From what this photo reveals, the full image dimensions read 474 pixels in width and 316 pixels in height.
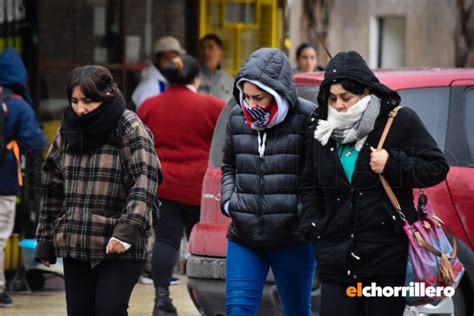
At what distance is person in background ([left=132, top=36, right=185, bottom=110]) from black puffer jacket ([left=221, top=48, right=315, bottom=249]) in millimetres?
4787

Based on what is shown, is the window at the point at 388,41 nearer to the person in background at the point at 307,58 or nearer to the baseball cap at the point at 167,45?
the person in background at the point at 307,58

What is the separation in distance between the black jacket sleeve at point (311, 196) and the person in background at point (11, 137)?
3.92 meters

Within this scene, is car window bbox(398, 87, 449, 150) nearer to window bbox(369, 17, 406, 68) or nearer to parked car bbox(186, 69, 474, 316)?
parked car bbox(186, 69, 474, 316)

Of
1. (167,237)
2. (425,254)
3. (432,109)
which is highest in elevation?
(432,109)

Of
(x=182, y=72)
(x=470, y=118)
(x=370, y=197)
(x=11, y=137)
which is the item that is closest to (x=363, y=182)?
(x=370, y=197)

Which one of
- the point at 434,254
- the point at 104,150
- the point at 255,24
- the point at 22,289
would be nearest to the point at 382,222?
the point at 434,254

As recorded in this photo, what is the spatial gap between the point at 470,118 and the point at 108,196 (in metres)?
2.43

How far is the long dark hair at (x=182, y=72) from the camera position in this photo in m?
9.87

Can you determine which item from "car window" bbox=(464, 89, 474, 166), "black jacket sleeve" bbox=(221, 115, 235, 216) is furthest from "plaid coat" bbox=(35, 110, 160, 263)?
"car window" bbox=(464, 89, 474, 166)

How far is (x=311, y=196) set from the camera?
21.1 ft

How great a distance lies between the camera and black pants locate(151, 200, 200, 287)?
9703 millimetres

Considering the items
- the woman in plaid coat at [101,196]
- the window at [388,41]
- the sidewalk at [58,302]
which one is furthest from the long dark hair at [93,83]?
the window at [388,41]

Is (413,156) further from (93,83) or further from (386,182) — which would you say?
(93,83)

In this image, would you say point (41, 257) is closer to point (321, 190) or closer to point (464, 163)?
point (321, 190)
